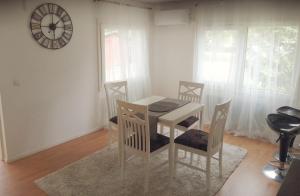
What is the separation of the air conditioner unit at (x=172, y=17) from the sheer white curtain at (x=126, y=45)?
0.24 meters

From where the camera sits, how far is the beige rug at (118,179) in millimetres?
2599

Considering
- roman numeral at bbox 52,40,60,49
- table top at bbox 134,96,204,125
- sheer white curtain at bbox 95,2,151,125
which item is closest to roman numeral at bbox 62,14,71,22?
roman numeral at bbox 52,40,60,49

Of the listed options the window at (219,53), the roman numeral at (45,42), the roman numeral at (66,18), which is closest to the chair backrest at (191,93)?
the window at (219,53)

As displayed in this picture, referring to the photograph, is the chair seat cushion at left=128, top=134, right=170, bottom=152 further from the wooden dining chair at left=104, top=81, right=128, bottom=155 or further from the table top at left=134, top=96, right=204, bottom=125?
the wooden dining chair at left=104, top=81, right=128, bottom=155

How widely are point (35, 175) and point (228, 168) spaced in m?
2.43

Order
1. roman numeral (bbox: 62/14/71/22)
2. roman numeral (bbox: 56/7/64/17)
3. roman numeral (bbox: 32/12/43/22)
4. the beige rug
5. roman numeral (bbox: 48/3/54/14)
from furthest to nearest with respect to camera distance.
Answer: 1. roman numeral (bbox: 62/14/71/22)
2. roman numeral (bbox: 56/7/64/17)
3. roman numeral (bbox: 48/3/54/14)
4. roman numeral (bbox: 32/12/43/22)
5. the beige rug

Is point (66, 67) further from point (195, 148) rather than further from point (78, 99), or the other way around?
point (195, 148)

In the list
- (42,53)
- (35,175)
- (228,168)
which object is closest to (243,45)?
(228,168)

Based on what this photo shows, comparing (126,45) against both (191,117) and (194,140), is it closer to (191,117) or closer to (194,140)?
(191,117)

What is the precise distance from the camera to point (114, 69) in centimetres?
440

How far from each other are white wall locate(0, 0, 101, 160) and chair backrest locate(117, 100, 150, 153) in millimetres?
1445

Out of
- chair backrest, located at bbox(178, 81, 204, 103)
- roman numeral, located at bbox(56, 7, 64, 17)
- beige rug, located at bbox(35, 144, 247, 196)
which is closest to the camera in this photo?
beige rug, located at bbox(35, 144, 247, 196)

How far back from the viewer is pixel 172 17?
4.64m

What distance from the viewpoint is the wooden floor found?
2.66 m
